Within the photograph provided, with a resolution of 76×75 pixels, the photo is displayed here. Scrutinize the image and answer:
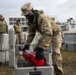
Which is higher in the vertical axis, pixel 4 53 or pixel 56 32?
pixel 56 32

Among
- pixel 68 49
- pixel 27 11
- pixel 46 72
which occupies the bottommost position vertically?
pixel 68 49

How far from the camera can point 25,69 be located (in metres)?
4.92

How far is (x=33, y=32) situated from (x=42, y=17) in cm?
117

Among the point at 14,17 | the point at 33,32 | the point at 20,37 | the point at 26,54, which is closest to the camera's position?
the point at 26,54

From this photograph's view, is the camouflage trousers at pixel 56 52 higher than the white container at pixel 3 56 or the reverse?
higher

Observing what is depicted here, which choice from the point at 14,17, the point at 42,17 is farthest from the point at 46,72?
the point at 14,17

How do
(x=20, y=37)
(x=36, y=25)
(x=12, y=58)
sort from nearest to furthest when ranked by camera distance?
1. (x=36, y=25)
2. (x=12, y=58)
3. (x=20, y=37)

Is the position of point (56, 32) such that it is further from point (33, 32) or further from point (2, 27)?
point (2, 27)

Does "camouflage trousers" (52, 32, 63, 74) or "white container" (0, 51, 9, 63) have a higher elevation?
"camouflage trousers" (52, 32, 63, 74)

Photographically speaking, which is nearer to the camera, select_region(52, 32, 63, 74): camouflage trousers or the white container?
select_region(52, 32, 63, 74): camouflage trousers

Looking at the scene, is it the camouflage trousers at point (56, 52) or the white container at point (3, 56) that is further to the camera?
the white container at point (3, 56)

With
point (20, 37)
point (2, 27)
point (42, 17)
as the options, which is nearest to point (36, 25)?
point (42, 17)

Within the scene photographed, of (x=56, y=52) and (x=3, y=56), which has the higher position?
(x=56, y=52)

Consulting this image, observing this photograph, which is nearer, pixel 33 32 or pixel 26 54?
pixel 26 54
